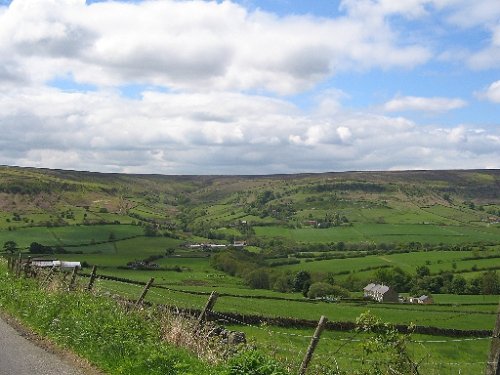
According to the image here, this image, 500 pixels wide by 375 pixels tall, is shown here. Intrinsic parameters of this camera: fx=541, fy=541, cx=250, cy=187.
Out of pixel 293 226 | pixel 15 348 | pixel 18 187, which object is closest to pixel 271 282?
pixel 15 348

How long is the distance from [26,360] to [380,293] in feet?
227

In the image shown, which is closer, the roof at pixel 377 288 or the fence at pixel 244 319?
the fence at pixel 244 319

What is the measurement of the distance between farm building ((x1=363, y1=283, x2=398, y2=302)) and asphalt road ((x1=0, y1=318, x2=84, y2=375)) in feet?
212

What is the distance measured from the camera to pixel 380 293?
77125 mm

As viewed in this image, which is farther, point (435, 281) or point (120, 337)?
point (435, 281)

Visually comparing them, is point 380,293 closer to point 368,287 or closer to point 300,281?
point 368,287

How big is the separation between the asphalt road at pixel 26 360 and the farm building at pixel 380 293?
6467 centimetres

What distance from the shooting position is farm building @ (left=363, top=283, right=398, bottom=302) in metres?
76.4

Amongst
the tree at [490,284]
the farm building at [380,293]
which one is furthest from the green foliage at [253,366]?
the tree at [490,284]

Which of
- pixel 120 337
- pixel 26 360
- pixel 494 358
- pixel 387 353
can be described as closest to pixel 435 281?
pixel 120 337

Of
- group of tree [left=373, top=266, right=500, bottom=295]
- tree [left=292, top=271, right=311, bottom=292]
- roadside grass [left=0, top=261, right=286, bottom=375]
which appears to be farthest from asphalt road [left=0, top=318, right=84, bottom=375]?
group of tree [left=373, top=266, right=500, bottom=295]

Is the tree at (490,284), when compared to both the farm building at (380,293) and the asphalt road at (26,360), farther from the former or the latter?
the asphalt road at (26,360)

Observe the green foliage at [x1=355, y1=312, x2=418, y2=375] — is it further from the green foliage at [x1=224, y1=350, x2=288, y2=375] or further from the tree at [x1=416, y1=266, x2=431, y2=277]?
the tree at [x1=416, y1=266, x2=431, y2=277]

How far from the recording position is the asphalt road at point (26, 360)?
472 inches
